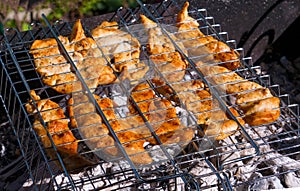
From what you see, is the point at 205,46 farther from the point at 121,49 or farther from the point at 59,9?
the point at 59,9

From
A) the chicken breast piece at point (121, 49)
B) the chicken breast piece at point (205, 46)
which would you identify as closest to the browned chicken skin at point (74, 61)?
the chicken breast piece at point (121, 49)

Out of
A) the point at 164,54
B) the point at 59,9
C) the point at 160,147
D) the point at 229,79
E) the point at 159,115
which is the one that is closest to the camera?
the point at 160,147

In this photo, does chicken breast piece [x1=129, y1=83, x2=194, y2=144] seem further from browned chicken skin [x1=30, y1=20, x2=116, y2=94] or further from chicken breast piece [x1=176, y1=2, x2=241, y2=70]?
chicken breast piece [x1=176, y1=2, x2=241, y2=70]

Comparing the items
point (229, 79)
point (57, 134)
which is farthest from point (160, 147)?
point (229, 79)

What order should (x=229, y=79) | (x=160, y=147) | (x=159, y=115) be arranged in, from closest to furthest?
1. (x=160, y=147)
2. (x=159, y=115)
3. (x=229, y=79)

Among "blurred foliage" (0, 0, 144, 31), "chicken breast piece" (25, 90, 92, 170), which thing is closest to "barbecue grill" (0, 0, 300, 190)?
"chicken breast piece" (25, 90, 92, 170)

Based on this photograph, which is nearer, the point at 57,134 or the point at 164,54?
the point at 57,134

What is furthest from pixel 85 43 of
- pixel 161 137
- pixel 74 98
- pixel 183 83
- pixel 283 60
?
pixel 283 60
